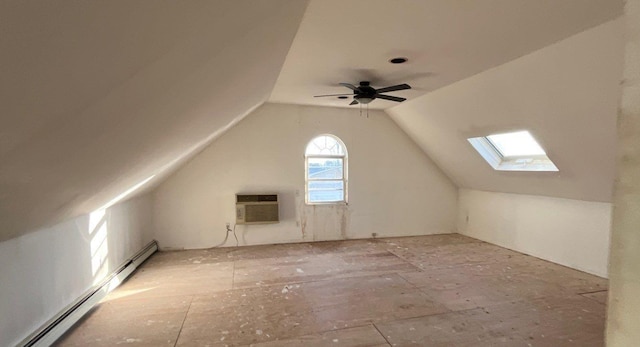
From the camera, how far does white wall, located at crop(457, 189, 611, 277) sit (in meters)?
3.65

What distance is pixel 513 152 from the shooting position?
14.0 ft

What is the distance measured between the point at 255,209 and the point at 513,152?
155 inches

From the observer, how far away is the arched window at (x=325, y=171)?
5250 mm

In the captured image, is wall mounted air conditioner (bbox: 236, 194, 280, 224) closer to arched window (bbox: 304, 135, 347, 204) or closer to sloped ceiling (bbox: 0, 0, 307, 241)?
arched window (bbox: 304, 135, 347, 204)

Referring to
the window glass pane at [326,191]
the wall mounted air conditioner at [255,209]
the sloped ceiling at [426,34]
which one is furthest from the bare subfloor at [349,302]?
the sloped ceiling at [426,34]

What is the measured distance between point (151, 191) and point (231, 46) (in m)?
3.81

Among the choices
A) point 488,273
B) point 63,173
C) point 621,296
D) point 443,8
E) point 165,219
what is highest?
point 443,8

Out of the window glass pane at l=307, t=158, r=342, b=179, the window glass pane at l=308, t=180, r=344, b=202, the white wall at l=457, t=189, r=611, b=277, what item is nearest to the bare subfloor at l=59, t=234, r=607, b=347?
the white wall at l=457, t=189, r=611, b=277

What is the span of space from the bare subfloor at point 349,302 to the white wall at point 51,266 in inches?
11.8

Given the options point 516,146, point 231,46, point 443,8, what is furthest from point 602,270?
point 231,46

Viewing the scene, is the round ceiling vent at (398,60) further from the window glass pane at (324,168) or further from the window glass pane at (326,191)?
the window glass pane at (326,191)

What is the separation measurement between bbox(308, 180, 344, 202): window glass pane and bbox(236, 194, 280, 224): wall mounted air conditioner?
29.7 inches

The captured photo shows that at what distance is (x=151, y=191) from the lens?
4586 mm

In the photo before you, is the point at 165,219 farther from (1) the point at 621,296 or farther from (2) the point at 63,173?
(1) the point at 621,296
